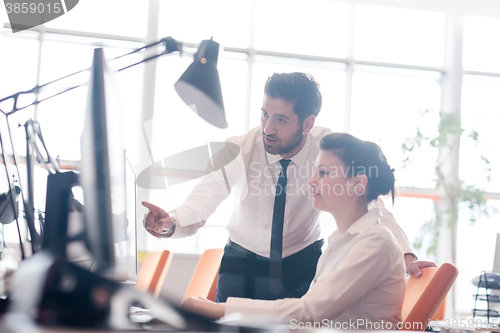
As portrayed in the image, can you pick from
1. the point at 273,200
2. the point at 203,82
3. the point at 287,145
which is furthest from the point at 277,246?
the point at 203,82

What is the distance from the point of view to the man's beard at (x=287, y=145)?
5.89ft

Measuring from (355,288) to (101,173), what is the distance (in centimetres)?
72

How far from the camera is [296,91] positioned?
5.76ft

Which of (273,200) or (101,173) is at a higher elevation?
(101,173)

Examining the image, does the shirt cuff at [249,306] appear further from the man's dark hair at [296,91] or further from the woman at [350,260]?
the man's dark hair at [296,91]

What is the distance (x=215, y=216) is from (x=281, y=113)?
3480 millimetres

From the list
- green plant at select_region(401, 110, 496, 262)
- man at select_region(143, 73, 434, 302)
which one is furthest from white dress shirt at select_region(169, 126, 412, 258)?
green plant at select_region(401, 110, 496, 262)

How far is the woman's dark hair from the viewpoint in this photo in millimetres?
1287

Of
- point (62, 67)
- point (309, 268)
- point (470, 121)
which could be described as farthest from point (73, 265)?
point (470, 121)

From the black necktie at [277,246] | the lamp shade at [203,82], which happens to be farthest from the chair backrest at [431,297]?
the lamp shade at [203,82]

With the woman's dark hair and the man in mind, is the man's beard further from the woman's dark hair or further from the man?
the woman's dark hair

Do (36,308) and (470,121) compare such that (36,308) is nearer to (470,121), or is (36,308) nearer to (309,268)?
(309,268)

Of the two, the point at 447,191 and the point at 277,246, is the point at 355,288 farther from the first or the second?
the point at 447,191

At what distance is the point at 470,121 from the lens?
539cm
